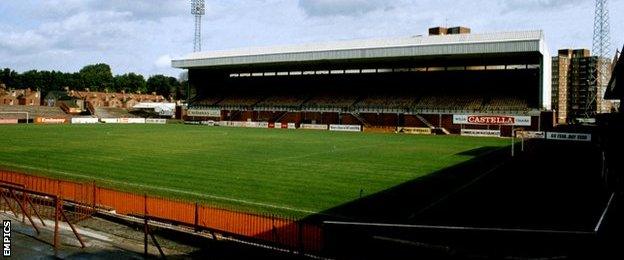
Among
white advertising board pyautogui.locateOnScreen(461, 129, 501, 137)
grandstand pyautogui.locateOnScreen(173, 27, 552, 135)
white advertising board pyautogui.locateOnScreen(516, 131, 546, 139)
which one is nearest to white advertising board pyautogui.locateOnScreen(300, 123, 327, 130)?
grandstand pyautogui.locateOnScreen(173, 27, 552, 135)

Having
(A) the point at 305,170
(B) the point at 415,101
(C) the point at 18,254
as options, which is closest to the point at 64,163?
(A) the point at 305,170

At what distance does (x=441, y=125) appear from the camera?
221 feet

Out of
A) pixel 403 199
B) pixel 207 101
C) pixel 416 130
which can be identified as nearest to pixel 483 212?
pixel 403 199

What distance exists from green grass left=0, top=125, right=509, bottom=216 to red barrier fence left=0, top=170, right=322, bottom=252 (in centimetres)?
360

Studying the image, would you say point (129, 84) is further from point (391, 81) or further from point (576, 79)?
point (576, 79)

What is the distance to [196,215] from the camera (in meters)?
14.4

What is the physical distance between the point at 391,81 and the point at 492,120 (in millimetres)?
30967

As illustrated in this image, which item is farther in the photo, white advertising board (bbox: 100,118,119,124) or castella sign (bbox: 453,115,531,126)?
white advertising board (bbox: 100,118,119,124)

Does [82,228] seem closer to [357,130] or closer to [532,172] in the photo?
[532,172]

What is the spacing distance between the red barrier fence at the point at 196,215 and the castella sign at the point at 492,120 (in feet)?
118

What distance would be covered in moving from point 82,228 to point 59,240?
1.73 m

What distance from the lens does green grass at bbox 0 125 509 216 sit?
2119 cm

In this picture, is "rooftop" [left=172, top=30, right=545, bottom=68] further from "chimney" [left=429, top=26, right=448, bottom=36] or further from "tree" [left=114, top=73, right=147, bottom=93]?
"tree" [left=114, top=73, right=147, bottom=93]

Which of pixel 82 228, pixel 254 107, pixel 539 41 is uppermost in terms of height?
pixel 539 41
